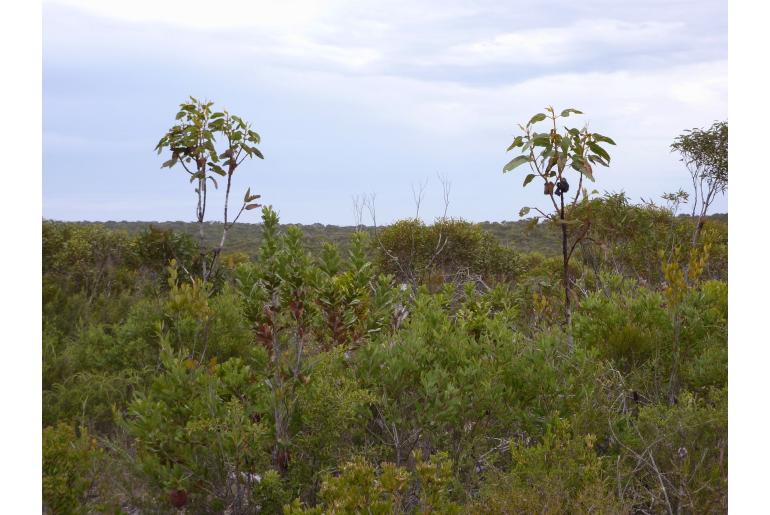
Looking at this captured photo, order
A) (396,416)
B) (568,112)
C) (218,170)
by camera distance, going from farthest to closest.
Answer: (218,170), (568,112), (396,416)

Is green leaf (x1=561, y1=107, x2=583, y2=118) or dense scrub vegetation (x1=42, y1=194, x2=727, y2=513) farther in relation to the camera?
green leaf (x1=561, y1=107, x2=583, y2=118)

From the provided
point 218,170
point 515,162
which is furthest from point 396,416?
point 218,170

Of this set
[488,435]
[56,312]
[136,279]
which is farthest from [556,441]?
[136,279]

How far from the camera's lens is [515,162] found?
17.2 ft

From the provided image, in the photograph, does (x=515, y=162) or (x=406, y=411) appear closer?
(x=406, y=411)

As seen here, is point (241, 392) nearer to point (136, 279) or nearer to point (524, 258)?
point (136, 279)

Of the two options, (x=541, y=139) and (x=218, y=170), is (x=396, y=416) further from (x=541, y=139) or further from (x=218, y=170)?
(x=218, y=170)

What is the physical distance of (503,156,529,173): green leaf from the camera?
5.18 meters

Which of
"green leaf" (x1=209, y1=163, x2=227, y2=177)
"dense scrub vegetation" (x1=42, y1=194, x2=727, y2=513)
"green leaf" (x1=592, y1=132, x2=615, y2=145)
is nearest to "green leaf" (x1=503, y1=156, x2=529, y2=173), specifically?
"green leaf" (x1=592, y1=132, x2=615, y2=145)

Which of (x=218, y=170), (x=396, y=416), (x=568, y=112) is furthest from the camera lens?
(x=218, y=170)

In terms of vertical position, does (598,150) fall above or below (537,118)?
below

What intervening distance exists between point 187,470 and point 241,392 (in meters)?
0.49

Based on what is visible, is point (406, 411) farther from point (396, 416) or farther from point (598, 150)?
point (598, 150)

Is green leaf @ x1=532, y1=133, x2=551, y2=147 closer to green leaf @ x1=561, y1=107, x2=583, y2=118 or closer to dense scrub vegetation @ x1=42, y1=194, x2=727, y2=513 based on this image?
green leaf @ x1=561, y1=107, x2=583, y2=118
